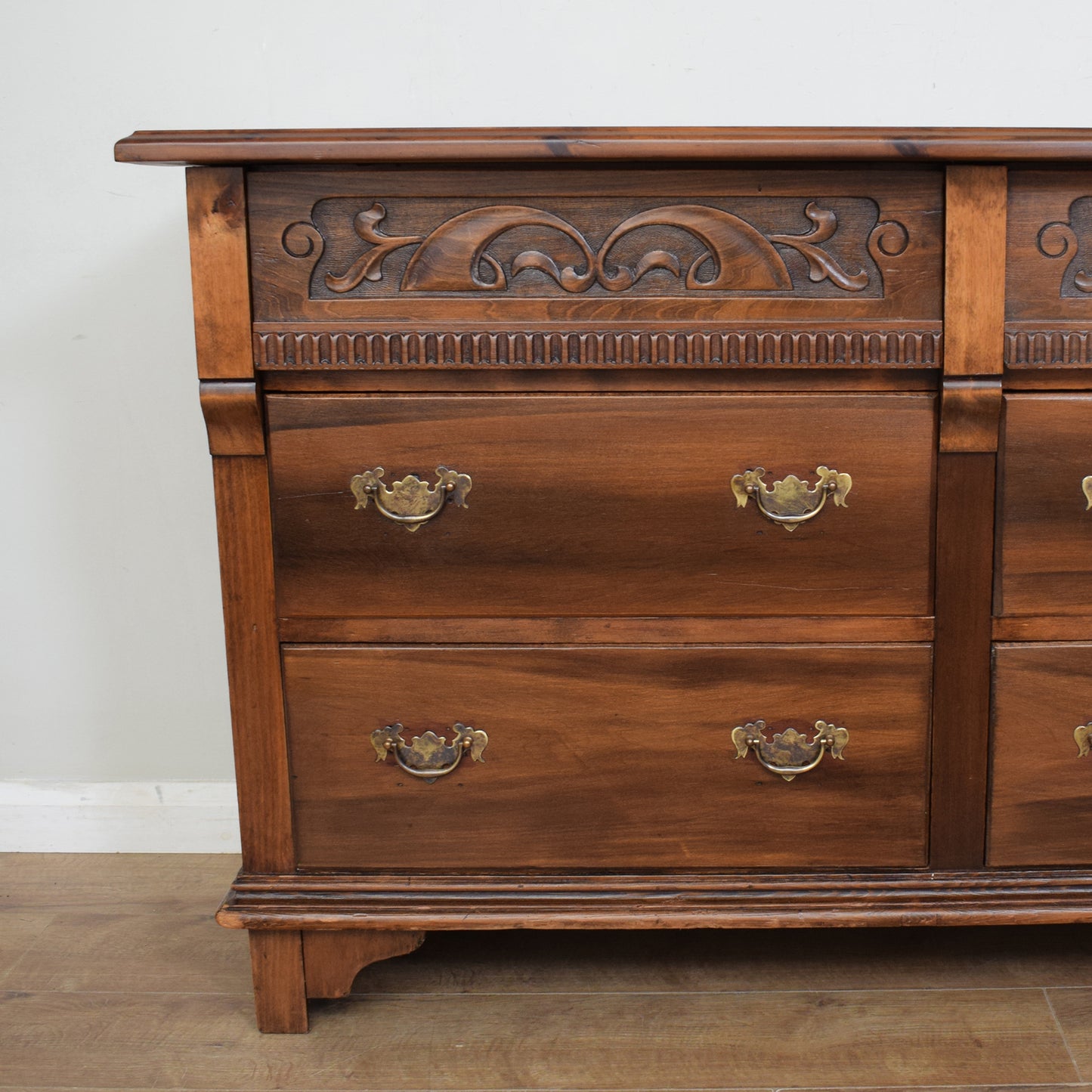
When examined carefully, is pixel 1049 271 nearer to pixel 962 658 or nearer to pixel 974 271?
pixel 974 271

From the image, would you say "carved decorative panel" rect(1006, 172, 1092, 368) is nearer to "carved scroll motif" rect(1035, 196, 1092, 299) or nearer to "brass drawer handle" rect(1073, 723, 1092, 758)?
"carved scroll motif" rect(1035, 196, 1092, 299)

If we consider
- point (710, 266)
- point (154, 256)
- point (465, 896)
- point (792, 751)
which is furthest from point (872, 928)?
point (154, 256)

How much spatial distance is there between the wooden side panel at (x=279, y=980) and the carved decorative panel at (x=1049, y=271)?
1132mm

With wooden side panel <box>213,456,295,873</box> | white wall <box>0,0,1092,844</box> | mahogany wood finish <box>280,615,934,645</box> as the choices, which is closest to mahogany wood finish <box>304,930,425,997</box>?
wooden side panel <box>213,456,295,873</box>

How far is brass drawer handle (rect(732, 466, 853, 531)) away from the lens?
1266mm

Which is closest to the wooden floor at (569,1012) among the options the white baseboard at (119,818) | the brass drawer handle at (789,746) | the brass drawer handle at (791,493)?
the white baseboard at (119,818)

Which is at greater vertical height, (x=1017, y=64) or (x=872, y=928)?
(x=1017, y=64)

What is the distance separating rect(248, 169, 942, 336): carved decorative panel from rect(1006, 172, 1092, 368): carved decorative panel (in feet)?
0.30

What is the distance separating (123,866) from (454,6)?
1.55m

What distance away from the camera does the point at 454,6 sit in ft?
5.77

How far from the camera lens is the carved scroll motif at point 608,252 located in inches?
48.2

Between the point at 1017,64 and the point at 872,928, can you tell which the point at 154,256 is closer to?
the point at 1017,64

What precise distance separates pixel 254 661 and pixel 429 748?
24 centimetres

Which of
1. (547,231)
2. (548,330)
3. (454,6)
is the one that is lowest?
(548,330)
